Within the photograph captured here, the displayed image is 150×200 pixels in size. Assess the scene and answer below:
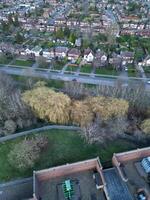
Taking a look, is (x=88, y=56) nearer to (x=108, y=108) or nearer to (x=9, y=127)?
(x=108, y=108)

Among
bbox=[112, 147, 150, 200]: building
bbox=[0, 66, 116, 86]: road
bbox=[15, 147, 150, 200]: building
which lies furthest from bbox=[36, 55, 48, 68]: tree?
bbox=[112, 147, 150, 200]: building

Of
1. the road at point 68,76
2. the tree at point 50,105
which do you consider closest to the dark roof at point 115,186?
the tree at point 50,105

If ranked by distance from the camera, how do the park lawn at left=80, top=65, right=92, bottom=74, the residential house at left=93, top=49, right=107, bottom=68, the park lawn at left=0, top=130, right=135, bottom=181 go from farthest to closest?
the residential house at left=93, top=49, right=107, bottom=68 < the park lawn at left=80, top=65, right=92, bottom=74 < the park lawn at left=0, top=130, right=135, bottom=181

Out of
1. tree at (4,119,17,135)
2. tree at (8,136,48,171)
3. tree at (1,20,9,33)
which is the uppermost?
tree at (1,20,9,33)

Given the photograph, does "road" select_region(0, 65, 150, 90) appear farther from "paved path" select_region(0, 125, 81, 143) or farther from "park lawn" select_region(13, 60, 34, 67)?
"paved path" select_region(0, 125, 81, 143)

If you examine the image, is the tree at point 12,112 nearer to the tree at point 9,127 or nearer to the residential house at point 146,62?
the tree at point 9,127

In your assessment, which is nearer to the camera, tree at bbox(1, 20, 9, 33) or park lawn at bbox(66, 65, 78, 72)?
park lawn at bbox(66, 65, 78, 72)
